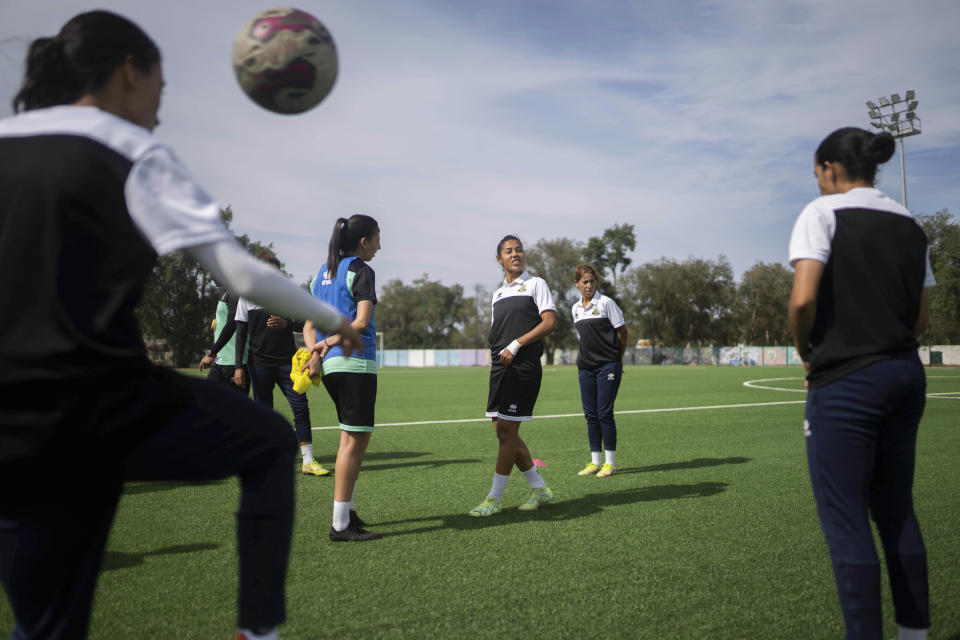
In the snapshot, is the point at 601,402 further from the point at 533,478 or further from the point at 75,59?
the point at 75,59

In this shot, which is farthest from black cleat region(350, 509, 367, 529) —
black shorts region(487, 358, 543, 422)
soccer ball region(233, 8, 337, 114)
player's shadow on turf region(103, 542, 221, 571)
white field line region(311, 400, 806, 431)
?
white field line region(311, 400, 806, 431)

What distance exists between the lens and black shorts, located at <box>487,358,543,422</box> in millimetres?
5852

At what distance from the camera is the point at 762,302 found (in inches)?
3442

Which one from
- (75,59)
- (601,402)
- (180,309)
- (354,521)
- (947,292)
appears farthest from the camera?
(180,309)

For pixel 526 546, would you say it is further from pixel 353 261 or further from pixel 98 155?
pixel 98 155

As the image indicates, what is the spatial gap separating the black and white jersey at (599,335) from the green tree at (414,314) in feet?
365

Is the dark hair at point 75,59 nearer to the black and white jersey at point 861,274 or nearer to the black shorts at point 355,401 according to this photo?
the black and white jersey at point 861,274

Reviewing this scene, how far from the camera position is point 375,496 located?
6.69 meters

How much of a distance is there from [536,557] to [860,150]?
10.2ft

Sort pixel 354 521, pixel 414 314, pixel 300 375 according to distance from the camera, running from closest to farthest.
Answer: pixel 354 521, pixel 300 375, pixel 414 314

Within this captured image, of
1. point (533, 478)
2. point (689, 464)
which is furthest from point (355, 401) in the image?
point (689, 464)

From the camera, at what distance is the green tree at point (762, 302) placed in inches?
3433

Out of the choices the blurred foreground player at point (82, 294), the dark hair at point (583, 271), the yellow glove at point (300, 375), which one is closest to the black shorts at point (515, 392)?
the yellow glove at point (300, 375)

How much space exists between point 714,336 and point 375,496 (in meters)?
85.8
